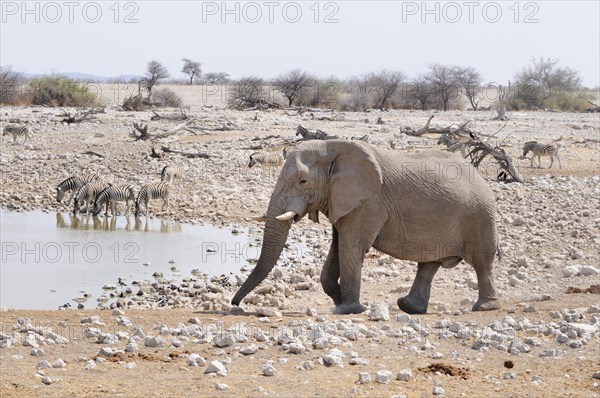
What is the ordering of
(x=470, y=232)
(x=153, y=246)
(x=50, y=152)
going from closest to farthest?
(x=470, y=232), (x=153, y=246), (x=50, y=152)

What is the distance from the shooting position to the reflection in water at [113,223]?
56.5 feet

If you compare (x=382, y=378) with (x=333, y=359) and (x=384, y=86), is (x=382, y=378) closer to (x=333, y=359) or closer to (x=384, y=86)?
(x=333, y=359)

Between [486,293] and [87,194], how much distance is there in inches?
416

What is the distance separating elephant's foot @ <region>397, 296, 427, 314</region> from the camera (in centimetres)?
958

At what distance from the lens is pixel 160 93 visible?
4484 cm

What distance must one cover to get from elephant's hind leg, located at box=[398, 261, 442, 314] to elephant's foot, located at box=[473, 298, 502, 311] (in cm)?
47

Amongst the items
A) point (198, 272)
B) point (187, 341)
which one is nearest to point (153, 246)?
point (198, 272)

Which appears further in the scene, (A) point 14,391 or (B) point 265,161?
(B) point 265,161

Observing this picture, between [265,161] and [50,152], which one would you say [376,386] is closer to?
[265,161]

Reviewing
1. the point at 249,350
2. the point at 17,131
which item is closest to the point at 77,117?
the point at 17,131

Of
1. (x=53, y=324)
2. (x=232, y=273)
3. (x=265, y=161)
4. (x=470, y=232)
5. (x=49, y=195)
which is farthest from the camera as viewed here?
(x=265, y=161)

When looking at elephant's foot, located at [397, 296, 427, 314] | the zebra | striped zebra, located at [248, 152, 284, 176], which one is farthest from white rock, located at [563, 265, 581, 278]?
the zebra

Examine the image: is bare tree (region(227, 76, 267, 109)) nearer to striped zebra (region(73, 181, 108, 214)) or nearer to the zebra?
the zebra

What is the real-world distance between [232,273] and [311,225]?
339 centimetres
